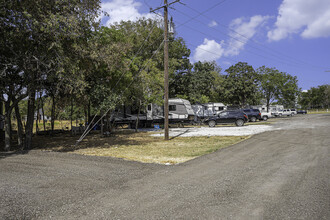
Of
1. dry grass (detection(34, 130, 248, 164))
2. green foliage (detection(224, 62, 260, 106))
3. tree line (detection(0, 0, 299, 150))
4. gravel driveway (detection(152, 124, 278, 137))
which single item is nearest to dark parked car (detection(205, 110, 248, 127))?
gravel driveway (detection(152, 124, 278, 137))

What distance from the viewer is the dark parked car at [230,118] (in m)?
22.9

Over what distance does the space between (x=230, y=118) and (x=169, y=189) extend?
764 inches

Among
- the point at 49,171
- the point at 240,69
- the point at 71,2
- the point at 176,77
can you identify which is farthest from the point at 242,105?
the point at 49,171

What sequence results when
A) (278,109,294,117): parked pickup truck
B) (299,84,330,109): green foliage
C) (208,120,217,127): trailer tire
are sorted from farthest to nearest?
(299,84,330,109): green foliage < (278,109,294,117): parked pickup truck < (208,120,217,127): trailer tire

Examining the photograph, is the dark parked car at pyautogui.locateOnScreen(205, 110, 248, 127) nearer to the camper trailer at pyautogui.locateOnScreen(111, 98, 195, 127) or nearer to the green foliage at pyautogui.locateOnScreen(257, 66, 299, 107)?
the camper trailer at pyautogui.locateOnScreen(111, 98, 195, 127)

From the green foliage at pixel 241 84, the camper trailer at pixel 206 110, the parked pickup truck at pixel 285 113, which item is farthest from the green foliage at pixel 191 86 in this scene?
the parked pickup truck at pixel 285 113

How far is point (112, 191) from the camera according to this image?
5012 millimetres

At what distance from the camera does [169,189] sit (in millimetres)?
5023

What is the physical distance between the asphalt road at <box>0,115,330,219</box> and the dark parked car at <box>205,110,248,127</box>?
14908 mm

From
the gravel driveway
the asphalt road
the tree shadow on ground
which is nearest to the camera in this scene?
the asphalt road

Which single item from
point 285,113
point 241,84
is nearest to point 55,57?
point 241,84

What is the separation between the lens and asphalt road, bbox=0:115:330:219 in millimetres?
3850

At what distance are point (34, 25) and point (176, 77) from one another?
96.8ft

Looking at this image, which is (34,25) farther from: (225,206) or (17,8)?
(225,206)
